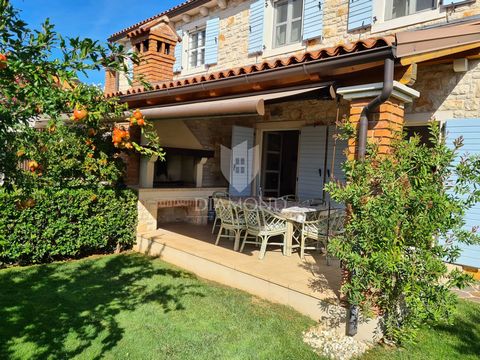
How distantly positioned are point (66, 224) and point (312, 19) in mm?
8099

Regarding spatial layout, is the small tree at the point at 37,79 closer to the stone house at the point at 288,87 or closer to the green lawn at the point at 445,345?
the stone house at the point at 288,87

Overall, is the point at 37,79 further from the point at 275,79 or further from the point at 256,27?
the point at 256,27

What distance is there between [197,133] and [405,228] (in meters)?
7.71

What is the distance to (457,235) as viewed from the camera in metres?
3.71

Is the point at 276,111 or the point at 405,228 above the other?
the point at 276,111

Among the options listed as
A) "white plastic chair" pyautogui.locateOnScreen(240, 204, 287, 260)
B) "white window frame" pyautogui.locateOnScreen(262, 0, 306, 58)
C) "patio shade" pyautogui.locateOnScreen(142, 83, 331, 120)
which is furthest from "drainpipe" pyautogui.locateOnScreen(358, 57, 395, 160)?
"white window frame" pyautogui.locateOnScreen(262, 0, 306, 58)

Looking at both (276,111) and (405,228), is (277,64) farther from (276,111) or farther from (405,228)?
(276,111)

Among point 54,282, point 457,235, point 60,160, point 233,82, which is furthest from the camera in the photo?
point 60,160

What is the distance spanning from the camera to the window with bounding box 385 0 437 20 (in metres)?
7.36

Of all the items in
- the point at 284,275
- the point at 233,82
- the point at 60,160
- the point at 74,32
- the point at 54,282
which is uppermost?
the point at 233,82

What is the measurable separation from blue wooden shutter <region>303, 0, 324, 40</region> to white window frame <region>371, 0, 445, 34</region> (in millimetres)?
1525

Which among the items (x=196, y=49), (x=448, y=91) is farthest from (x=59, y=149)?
(x=448, y=91)

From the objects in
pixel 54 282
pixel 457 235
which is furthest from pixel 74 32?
pixel 54 282

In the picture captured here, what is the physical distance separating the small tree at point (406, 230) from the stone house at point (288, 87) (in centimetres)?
52
